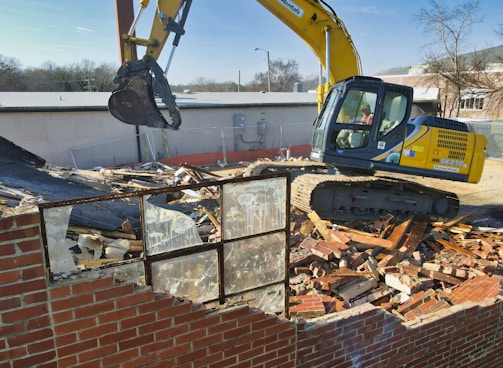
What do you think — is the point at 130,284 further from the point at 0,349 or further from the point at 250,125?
the point at 250,125

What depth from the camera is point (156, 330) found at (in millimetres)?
2656

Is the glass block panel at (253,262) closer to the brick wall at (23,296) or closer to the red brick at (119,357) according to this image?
the red brick at (119,357)

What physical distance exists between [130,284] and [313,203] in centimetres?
596

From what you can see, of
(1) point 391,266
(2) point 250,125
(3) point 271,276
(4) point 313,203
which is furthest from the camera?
(2) point 250,125

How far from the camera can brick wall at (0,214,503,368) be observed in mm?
2223

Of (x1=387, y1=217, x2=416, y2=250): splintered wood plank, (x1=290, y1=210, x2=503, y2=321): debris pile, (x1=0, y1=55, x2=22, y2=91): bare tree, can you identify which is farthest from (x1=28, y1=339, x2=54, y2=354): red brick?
(x1=0, y1=55, x2=22, y2=91): bare tree

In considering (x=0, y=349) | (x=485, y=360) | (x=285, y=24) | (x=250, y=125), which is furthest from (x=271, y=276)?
(x=250, y=125)

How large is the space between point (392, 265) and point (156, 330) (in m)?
4.82

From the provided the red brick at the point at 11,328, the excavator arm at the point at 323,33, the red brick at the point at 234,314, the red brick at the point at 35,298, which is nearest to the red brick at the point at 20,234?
the red brick at the point at 35,298

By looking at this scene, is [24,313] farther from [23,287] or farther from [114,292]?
[114,292]

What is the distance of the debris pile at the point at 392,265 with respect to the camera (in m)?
5.18

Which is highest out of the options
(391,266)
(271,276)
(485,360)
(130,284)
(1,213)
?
(1,213)

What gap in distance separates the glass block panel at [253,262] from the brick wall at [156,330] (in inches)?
11.4

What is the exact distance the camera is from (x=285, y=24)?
8.98 m
